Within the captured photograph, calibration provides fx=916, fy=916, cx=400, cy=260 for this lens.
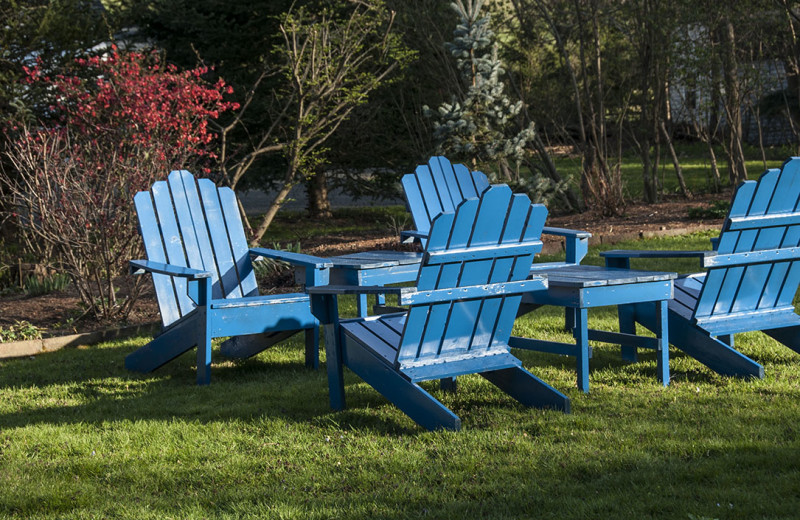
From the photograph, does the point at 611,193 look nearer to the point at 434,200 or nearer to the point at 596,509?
the point at 434,200

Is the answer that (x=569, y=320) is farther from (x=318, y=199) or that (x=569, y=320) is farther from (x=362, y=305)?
(x=318, y=199)

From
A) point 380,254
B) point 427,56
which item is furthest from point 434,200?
point 427,56

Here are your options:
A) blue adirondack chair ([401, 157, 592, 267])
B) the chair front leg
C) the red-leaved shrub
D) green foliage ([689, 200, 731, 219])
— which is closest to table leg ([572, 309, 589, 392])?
A: the chair front leg

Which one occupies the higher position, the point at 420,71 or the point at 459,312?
the point at 420,71

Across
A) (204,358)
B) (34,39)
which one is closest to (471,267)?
(204,358)

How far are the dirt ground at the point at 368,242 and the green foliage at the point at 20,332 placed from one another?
0.15 metres

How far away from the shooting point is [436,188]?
262 inches

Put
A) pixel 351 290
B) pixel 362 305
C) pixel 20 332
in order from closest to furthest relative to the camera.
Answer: pixel 351 290 → pixel 362 305 → pixel 20 332

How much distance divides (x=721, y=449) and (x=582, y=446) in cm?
50

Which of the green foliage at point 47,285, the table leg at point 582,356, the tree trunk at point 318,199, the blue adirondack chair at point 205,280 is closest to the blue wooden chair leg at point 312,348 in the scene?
the blue adirondack chair at point 205,280

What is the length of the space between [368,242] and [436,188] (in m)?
3.02

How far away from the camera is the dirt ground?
658cm

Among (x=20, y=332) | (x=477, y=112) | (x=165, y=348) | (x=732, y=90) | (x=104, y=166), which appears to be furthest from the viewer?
(x=732, y=90)

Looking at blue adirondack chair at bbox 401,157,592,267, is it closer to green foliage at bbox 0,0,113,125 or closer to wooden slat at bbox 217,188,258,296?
wooden slat at bbox 217,188,258,296
